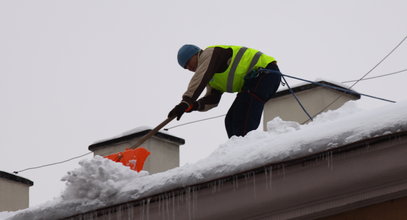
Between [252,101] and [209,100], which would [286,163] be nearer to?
[252,101]

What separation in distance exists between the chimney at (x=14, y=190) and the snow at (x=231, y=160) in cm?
345

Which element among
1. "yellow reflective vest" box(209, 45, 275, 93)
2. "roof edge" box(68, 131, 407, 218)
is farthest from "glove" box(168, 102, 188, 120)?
"roof edge" box(68, 131, 407, 218)

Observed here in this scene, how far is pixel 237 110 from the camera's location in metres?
7.16

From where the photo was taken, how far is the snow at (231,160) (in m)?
4.75

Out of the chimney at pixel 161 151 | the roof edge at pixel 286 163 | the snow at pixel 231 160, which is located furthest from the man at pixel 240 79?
the roof edge at pixel 286 163

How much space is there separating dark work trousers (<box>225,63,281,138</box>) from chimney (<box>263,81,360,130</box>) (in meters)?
1.53

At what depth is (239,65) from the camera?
280 inches

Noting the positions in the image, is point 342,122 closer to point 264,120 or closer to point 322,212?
point 322,212

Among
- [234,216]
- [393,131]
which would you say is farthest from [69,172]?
[393,131]

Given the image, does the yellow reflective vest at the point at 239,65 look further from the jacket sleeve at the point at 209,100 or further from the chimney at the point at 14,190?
Result: the chimney at the point at 14,190

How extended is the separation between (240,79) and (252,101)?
0.17m

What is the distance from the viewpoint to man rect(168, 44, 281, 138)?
7055mm

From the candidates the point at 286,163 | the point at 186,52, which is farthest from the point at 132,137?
the point at 286,163

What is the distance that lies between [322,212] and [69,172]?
145 centimetres
